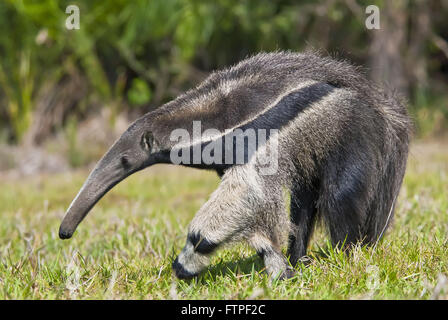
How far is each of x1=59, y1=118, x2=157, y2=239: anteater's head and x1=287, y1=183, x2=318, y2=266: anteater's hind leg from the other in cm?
100

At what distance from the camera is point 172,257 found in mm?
3867

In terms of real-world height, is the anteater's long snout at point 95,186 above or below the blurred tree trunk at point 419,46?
below

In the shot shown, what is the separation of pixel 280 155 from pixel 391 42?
348 inches

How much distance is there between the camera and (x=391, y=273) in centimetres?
320

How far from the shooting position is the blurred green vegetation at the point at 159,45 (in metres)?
11.5

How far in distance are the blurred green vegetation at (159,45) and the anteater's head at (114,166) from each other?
7843 mm

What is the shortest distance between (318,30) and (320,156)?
9.46 meters

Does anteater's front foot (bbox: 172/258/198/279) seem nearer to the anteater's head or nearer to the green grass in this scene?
the green grass

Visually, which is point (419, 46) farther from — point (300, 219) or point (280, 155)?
point (280, 155)

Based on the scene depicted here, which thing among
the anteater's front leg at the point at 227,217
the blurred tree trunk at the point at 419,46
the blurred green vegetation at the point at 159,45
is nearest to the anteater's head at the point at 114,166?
the anteater's front leg at the point at 227,217

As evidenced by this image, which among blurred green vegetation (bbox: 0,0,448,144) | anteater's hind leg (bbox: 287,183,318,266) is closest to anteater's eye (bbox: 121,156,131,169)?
anteater's hind leg (bbox: 287,183,318,266)

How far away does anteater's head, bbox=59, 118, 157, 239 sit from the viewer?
3562 mm

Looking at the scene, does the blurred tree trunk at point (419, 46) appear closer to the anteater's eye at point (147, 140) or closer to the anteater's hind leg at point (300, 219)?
the anteater's hind leg at point (300, 219)
